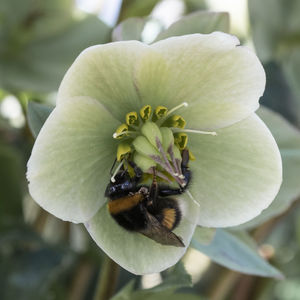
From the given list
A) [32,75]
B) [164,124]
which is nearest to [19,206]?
[32,75]

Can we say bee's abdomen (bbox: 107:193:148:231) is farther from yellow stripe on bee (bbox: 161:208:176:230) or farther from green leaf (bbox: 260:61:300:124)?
green leaf (bbox: 260:61:300:124)

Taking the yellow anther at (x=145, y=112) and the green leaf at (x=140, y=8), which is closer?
the yellow anther at (x=145, y=112)

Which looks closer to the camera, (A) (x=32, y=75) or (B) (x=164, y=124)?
(B) (x=164, y=124)

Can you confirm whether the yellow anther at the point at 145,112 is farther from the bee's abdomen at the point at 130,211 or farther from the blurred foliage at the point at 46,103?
the blurred foliage at the point at 46,103

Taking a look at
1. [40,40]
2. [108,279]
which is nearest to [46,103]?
[40,40]

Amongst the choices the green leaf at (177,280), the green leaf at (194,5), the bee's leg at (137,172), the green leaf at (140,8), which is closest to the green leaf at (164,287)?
the green leaf at (177,280)

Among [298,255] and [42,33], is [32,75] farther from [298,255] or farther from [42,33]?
[298,255]
